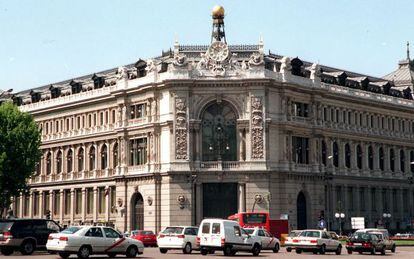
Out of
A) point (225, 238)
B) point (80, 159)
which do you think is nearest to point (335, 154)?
point (80, 159)

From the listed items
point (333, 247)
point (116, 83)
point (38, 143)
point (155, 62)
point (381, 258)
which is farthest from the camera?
point (116, 83)

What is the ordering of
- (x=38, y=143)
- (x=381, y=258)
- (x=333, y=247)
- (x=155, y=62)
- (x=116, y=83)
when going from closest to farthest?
(x=381, y=258)
(x=333, y=247)
(x=38, y=143)
(x=155, y=62)
(x=116, y=83)

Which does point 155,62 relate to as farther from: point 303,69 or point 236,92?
point 303,69

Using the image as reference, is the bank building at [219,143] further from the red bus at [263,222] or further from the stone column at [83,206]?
the red bus at [263,222]

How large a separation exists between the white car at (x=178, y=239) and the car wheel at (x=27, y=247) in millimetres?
10270

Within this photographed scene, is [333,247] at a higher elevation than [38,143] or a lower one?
lower

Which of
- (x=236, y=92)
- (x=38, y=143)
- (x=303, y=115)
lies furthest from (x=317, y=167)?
(x=38, y=143)

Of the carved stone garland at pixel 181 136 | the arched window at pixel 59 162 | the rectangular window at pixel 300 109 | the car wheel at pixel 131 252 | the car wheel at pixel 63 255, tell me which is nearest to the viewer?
the car wheel at pixel 63 255

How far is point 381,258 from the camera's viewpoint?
5322 cm

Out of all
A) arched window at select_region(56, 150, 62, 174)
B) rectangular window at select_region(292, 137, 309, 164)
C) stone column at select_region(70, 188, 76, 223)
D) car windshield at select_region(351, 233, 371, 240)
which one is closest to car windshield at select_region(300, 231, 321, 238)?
car windshield at select_region(351, 233, 371, 240)

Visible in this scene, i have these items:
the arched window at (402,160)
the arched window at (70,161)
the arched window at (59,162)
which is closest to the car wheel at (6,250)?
the arched window at (70,161)

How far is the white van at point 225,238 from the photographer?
177ft

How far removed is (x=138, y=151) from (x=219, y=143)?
10.9m

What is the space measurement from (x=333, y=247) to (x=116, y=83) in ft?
154
